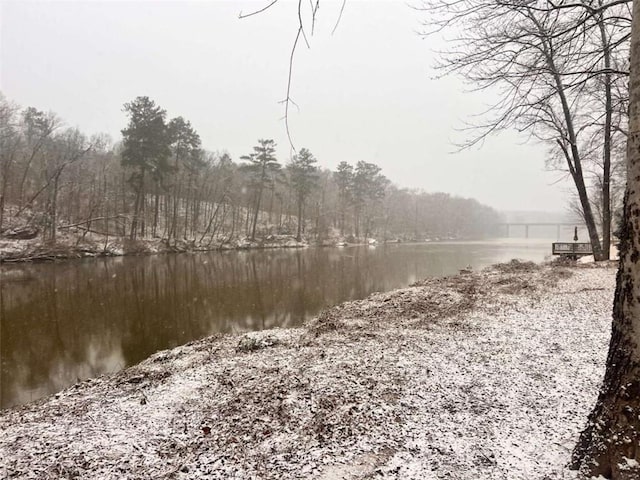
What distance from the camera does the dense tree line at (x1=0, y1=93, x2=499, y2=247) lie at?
3656cm

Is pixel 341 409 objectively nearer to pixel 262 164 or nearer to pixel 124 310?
A: pixel 124 310

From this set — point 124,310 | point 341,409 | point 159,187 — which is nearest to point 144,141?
point 159,187

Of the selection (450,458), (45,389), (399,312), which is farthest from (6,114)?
(450,458)

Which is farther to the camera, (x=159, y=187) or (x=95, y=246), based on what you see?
(x=159, y=187)

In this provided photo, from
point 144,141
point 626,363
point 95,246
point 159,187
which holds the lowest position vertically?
point 95,246

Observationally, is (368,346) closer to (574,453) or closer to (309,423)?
(309,423)

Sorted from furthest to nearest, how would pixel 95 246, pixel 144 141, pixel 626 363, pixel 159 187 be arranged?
pixel 159 187, pixel 144 141, pixel 95 246, pixel 626 363

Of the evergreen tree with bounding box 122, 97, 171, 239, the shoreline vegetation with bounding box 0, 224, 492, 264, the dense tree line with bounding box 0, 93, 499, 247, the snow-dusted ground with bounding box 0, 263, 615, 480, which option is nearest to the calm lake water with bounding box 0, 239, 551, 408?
the snow-dusted ground with bounding box 0, 263, 615, 480

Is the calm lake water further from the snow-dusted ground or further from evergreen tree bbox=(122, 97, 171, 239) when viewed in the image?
Answer: evergreen tree bbox=(122, 97, 171, 239)

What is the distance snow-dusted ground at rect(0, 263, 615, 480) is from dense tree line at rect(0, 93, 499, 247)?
2211 centimetres

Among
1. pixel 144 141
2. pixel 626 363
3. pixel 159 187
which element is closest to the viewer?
pixel 626 363

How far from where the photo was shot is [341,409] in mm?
3680

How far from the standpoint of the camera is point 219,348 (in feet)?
21.8

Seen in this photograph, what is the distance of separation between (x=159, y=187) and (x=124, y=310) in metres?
35.5
